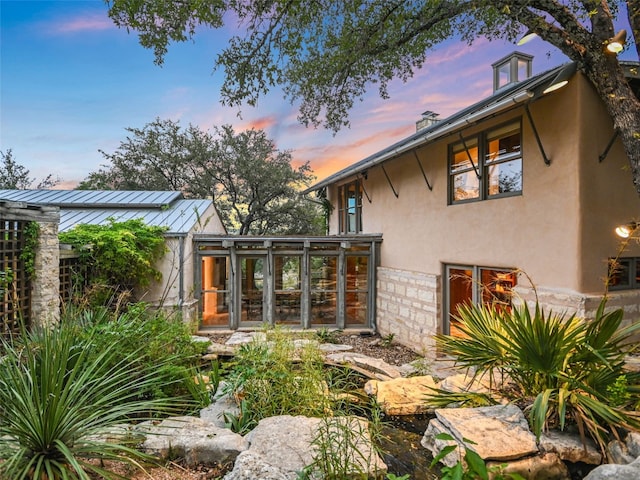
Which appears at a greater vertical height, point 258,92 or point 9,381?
point 258,92

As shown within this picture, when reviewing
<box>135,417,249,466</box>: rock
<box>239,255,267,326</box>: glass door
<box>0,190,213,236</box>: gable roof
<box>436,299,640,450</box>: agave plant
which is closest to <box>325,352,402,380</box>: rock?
<box>436,299,640,450</box>: agave plant

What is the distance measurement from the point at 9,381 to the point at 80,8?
7.12m

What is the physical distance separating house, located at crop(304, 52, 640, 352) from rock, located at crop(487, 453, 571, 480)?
166 cm

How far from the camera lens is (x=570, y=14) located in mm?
3697

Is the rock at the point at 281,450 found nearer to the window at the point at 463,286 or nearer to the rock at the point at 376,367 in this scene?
the rock at the point at 376,367

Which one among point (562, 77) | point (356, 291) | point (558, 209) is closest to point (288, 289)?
point (356, 291)

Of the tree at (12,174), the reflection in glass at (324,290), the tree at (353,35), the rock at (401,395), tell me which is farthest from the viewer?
the tree at (12,174)

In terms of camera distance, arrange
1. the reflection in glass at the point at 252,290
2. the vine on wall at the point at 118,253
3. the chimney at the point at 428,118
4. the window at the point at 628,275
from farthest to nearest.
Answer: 1. the chimney at the point at 428,118
2. the reflection in glass at the point at 252,290
3. the vine on wall at the point at 118,253
4. the window at the point at 628,275

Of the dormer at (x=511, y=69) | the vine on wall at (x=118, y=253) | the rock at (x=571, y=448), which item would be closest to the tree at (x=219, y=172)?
the vine on wall at (x=118, y=253)

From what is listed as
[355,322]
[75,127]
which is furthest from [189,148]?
[355,322]

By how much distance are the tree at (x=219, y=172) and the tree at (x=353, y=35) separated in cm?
1095

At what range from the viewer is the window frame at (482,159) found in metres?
5.01

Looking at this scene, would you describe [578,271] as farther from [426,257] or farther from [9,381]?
[9,381]

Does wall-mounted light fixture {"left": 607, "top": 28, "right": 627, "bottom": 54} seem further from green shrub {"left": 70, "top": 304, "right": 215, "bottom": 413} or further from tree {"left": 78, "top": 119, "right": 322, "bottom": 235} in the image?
tree {"left": 78, "top": 119, "right": 322, "bottom": 235}
